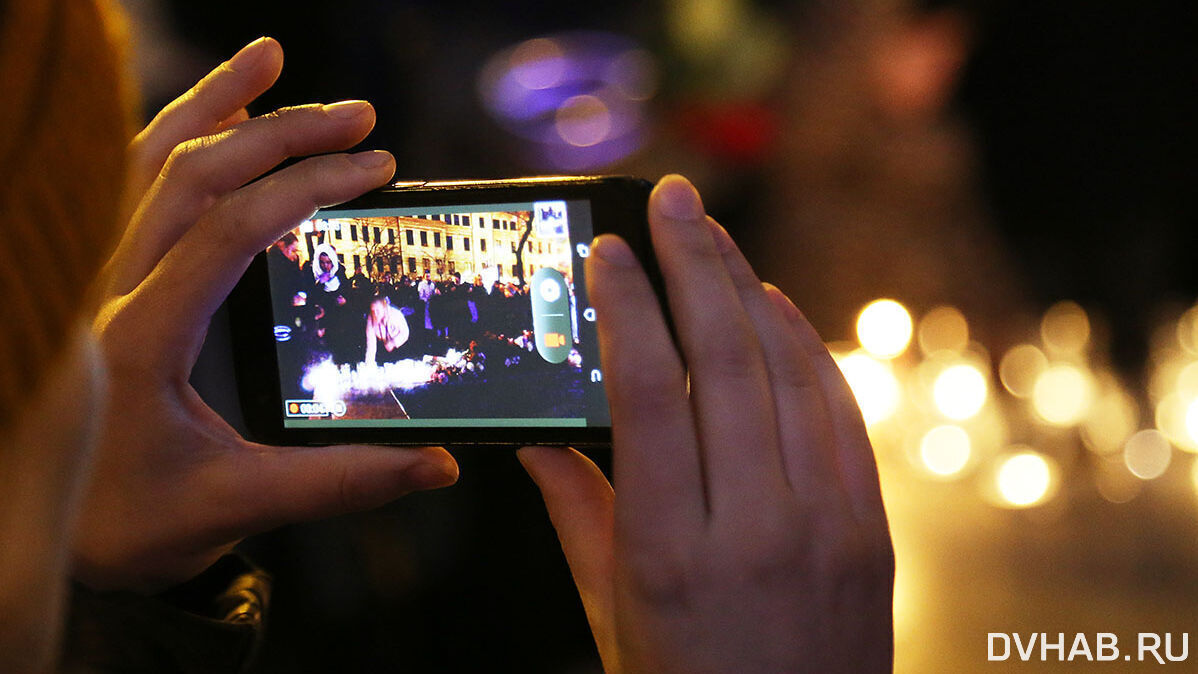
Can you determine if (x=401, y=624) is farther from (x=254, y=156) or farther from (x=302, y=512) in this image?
(x=254, y=156)

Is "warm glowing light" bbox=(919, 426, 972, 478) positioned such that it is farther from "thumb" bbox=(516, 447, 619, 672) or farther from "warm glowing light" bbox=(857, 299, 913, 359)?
"thumb" bbox=(516, 447, 619, 672)

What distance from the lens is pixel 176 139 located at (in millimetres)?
577

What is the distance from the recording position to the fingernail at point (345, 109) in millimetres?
545

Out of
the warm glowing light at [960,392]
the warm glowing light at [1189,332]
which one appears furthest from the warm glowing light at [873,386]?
the warm glowing light at [1189,332]

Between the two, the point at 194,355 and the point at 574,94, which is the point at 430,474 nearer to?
the point at 194,355

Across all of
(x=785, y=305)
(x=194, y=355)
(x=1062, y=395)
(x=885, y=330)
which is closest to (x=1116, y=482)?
(x=1062, y=395)

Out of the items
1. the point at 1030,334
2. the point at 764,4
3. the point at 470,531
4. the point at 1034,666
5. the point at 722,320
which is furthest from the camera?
the point at 764,4

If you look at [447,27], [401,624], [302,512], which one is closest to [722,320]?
[302,512]

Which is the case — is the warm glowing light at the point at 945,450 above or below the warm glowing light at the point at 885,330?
below

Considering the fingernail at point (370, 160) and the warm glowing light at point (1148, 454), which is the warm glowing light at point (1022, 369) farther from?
the fingernail at point (370, 160)

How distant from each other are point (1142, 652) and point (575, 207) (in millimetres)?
707

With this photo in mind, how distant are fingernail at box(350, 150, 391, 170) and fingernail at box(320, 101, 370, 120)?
3 cm

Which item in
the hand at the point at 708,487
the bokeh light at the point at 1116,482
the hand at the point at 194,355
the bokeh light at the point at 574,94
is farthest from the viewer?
the bokeh light at the point at 574,94

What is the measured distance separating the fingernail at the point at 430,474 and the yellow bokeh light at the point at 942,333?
5.39ft
